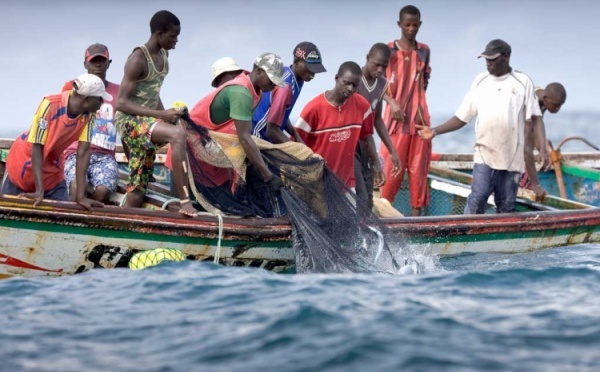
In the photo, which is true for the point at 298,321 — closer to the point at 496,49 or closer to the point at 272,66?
the point at 272,66

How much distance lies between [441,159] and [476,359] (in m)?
8.05

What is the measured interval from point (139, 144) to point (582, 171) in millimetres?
6243

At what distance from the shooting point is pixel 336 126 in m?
9.30

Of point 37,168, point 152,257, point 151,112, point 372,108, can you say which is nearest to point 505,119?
point 372,108

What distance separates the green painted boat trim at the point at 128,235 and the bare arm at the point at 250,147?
540 mm

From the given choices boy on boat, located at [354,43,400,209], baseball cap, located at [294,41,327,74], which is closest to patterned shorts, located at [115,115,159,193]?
baseball cap, located at [294,41,327,74]

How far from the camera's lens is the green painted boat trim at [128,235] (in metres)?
7.73

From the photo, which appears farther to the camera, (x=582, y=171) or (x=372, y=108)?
(x=582, y=171)

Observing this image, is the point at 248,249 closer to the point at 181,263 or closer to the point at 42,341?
the point at 181,263

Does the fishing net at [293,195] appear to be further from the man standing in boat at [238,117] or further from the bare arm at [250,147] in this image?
the bare arm at [250,147]

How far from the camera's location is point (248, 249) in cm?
850

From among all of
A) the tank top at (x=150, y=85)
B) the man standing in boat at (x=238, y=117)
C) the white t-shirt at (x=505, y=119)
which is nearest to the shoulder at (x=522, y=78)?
the white t-shirt at (x=505, y=119)

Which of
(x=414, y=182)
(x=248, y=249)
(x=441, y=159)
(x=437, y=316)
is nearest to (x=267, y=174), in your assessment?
(x=248, y=249)

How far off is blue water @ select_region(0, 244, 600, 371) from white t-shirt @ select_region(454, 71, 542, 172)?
87.7 inches
